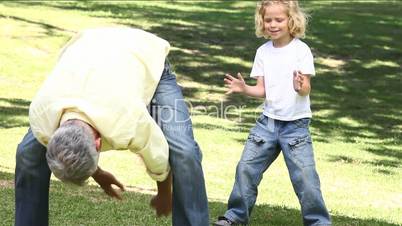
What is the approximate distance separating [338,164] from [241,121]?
361cm

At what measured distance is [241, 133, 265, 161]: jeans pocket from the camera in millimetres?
6344

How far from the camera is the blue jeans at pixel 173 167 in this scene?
15.7 feet

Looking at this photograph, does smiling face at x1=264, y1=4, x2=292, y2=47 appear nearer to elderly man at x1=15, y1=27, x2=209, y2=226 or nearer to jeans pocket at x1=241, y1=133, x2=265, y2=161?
jeans pocket at x1=241, y1=133, x2=265, y2=161

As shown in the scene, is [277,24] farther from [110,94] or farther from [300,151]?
[110,94]

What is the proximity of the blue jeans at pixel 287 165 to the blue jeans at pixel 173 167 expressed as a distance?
1442 millimetres

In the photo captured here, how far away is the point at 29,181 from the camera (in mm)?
4996

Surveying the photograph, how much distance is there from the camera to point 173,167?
4.79m

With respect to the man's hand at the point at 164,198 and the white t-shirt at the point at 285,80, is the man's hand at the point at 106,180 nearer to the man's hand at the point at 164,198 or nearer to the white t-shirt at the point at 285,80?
the man's hand at the point at 164,198

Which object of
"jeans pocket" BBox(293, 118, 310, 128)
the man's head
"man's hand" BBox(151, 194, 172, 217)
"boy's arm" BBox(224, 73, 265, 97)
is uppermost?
the man's head

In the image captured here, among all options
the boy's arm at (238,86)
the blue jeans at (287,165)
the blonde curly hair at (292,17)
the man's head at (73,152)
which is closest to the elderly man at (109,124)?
the man's head at (73,152)

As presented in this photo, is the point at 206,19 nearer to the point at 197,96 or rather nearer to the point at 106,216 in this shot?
the point at 197,96

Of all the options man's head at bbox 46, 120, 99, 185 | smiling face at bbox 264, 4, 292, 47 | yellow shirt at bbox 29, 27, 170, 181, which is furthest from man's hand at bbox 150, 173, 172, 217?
smiling face at bbox 264, 4, 292, 47

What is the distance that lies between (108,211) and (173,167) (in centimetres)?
207

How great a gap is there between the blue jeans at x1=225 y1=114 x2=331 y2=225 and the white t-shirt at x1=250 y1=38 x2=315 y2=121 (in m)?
0.07
